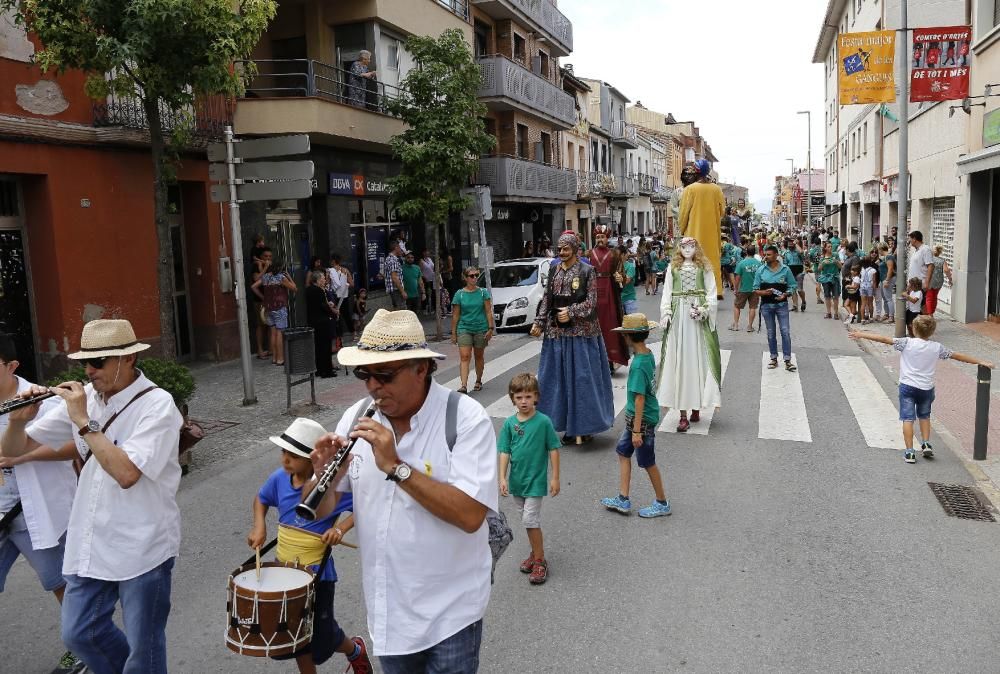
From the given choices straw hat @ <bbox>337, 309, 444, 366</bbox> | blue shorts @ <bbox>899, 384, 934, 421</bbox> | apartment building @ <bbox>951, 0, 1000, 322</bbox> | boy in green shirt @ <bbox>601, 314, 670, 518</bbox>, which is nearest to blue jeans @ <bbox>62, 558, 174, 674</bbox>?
straw hat @ <bbox>337, 309, 444, 366</bbox>

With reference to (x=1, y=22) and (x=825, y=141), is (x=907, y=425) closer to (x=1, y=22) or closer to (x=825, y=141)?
(x=1, y=22)

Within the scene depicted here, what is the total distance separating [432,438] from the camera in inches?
103

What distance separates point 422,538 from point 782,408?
8.07 meters

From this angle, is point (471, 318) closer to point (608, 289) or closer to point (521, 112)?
point (608, 289)

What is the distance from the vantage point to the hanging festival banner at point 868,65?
53.1ft

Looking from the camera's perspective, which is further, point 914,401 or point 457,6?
point 457,6

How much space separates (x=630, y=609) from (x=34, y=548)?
3120mm

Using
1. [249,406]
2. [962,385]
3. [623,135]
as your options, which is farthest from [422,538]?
[623,135]

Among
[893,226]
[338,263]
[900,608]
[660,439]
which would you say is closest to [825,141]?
[893,226]

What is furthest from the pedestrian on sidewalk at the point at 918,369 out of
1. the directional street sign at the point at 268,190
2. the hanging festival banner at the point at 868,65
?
the hanging festival banner at the point at 868,65

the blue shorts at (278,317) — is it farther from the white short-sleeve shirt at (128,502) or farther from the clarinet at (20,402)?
the white short-sleeve shirt at (128,502)

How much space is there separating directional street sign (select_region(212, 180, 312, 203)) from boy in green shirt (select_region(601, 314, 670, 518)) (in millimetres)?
5166

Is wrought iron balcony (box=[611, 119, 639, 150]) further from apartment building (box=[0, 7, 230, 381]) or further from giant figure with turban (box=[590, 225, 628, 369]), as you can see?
giant figure with turban (box=[590, 225, 628, 369])

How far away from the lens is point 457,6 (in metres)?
22.5
